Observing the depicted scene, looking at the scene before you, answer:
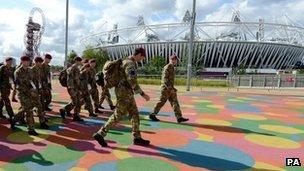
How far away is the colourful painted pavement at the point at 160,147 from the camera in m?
6.04

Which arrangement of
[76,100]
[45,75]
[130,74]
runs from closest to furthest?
1. [130,74]
2. [76,100]
3. [45,75]

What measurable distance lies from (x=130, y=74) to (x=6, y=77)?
4.19m

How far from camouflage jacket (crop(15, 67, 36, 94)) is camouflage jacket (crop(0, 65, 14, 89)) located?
1.53m

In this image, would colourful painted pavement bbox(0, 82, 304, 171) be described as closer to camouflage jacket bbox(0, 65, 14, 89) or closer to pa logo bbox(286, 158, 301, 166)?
pa logo bbox(286, 158, 301, 166)

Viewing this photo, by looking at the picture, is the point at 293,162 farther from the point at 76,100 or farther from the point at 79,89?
the point at 79,89

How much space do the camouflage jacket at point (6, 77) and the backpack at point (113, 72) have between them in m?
3.65

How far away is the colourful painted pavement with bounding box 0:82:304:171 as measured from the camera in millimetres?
6039

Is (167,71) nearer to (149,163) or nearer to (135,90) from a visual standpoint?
(135,90)

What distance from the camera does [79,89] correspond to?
10.1 meters

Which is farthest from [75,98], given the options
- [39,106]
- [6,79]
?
[6,79]

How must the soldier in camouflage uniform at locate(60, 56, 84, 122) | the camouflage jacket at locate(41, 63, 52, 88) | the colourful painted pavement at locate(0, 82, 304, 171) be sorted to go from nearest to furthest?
the colourful painted pavement at locate(0, 82, 304, 171) → the soldier in camouflage uniform at locate(60, 56, 84, 122) → the camouflage jacket at locate(41, 63, 52, 88)

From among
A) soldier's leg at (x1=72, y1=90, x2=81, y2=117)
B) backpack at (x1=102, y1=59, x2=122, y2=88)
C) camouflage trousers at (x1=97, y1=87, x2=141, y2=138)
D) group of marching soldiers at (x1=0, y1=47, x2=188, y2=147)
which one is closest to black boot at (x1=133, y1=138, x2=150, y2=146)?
group of marching soldiers at (x1=0, y1=47, x2=188, y2=147)

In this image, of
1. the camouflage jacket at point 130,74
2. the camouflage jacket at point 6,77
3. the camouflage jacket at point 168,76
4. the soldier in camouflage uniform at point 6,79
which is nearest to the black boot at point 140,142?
the camouflage jacket at point 130,74

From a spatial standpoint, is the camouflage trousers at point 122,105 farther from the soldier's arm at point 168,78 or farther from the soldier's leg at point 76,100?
the soldier's leg at point 76,100
